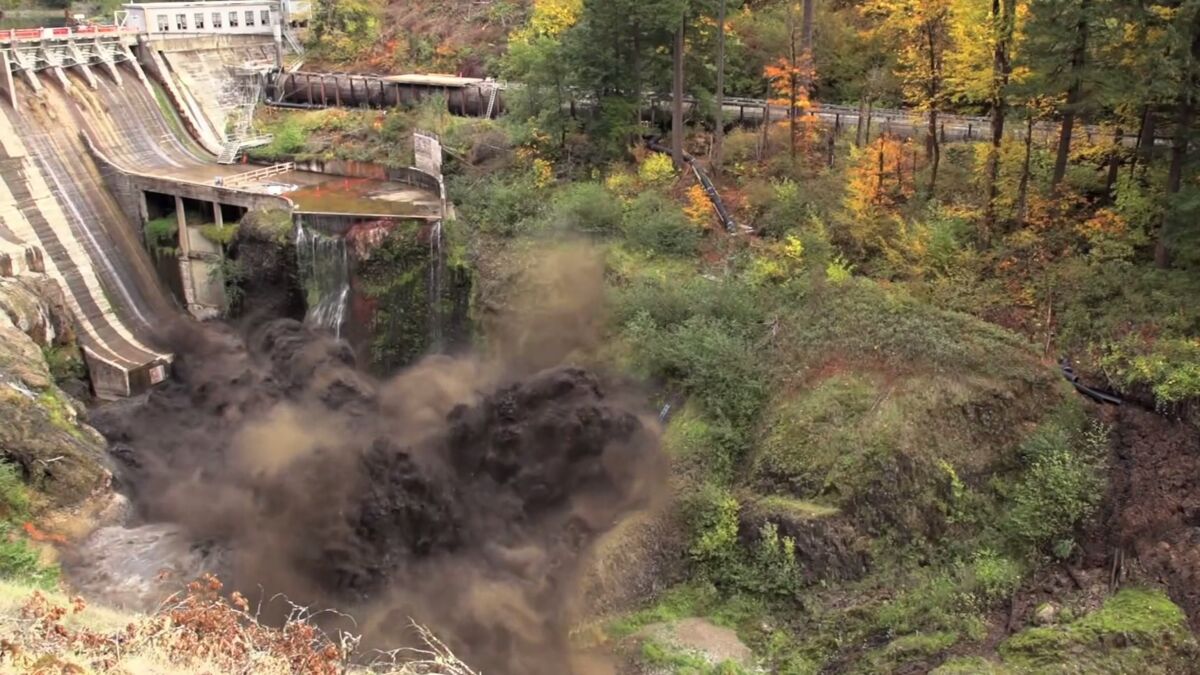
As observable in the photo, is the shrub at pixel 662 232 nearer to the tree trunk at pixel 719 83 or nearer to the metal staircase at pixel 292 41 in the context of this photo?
the tree trunk at pixel 719 83

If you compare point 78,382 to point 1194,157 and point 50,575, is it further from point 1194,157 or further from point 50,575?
point 1194,157

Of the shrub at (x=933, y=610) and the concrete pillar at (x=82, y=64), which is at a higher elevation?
the concrete pillar at (x=82, y=64)

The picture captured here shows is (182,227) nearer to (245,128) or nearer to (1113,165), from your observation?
(245,128)

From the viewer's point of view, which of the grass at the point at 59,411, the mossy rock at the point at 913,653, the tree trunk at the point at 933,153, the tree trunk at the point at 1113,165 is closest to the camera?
the mossy rock at the point at 913,653

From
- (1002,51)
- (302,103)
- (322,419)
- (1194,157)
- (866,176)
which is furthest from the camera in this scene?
(302,103)

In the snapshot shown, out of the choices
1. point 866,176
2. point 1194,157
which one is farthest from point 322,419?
point 1194,157

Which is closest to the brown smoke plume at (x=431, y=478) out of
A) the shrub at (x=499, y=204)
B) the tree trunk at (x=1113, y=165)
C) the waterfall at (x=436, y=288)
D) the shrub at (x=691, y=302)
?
the shrub at (x=691, y=302)
